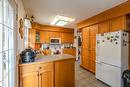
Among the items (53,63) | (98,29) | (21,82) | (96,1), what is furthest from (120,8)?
(21,82)

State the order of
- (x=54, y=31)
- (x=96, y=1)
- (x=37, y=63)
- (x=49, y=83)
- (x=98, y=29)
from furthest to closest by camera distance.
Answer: (x=54, y=31) < (x=98, y=29) < (x=96, y=1) < (x=49, y=83) < (x=37, y=63)

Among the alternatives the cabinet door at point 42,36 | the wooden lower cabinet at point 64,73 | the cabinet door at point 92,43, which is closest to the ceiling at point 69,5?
the cabinet door at point 92,43

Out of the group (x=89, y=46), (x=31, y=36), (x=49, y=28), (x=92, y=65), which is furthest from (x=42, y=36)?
(x=92, y=65)

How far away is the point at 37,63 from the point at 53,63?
14.6 inches

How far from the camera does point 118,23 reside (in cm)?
298

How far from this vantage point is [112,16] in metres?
3.06

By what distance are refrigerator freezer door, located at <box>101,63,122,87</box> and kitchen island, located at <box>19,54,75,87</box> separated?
1.08 meters

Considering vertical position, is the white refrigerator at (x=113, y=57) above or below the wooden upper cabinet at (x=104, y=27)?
below

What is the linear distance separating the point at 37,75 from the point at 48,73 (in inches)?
10.0

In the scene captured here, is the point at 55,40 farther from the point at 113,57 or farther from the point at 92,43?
the point at 113,57

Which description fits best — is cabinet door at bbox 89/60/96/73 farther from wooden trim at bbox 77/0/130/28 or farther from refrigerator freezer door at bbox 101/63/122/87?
wooden trim at bbox 77/0/130/28

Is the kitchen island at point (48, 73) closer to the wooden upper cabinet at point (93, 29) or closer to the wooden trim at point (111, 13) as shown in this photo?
the wooden trim at point (111, 13)

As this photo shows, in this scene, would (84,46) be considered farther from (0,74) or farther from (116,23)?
(0,74)

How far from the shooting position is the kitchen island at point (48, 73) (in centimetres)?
193
